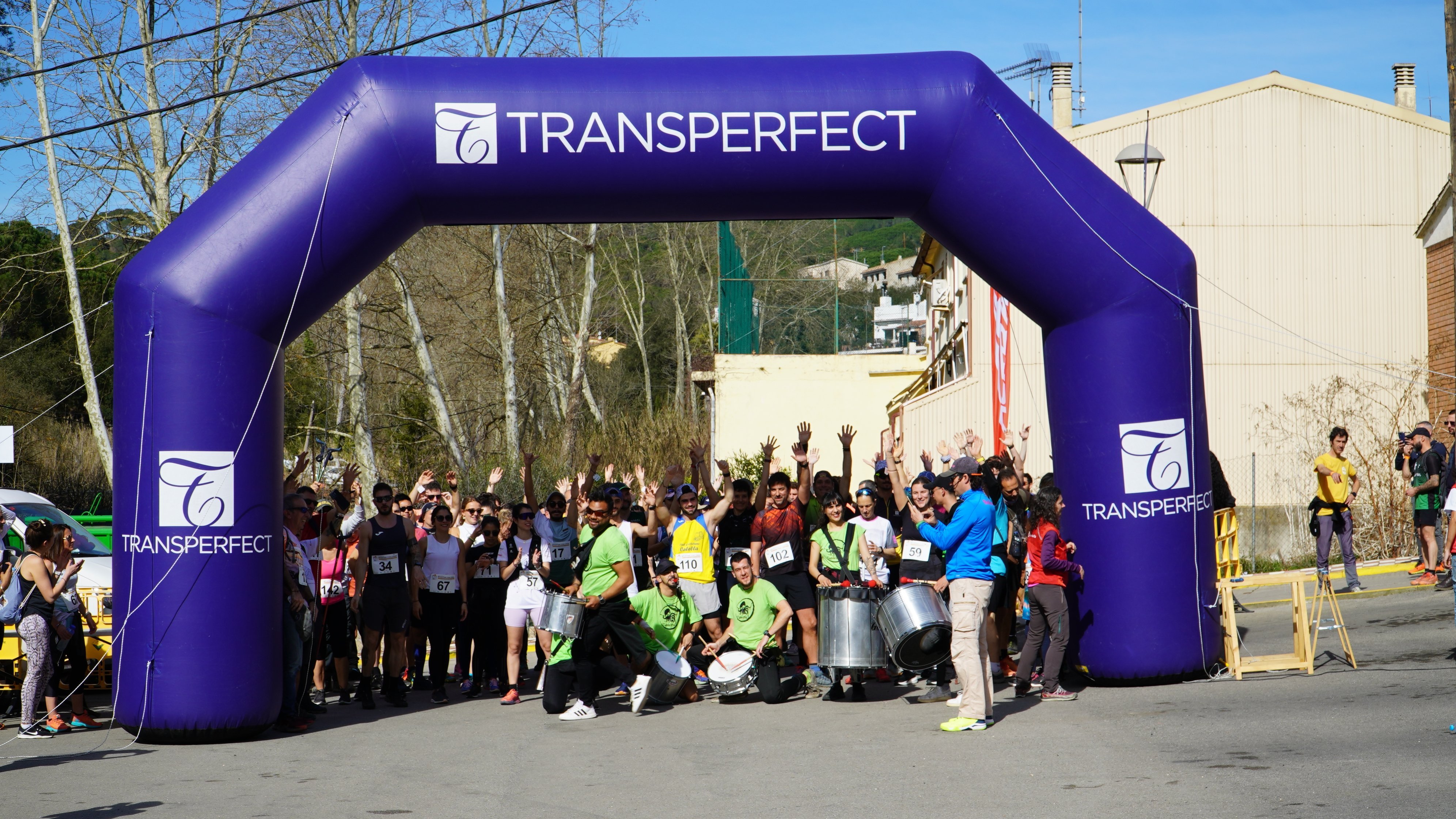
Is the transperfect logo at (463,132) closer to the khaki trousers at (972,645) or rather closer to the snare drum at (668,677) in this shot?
the snare drum at (668,677)

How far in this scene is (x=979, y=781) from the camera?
22.7ft

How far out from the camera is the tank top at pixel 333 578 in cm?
1016

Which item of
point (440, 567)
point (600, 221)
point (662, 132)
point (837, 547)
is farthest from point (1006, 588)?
point (440, 567)

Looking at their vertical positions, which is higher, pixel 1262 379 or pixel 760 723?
pixel 1262 379

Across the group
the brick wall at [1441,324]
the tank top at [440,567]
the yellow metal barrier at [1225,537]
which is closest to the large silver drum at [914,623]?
the tank top at [440,567]

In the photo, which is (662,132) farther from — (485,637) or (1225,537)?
(1225,537)

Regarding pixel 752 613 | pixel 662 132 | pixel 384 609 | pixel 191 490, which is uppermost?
pixel 662 132

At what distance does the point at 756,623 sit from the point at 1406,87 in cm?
1920

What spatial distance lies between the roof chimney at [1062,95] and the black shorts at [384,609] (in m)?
16.5

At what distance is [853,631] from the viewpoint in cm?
960

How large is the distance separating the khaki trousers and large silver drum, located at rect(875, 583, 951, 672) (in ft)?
0.90

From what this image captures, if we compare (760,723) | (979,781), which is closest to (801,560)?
(760,723)

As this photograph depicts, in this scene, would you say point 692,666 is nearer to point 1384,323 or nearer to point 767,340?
point 1384,323

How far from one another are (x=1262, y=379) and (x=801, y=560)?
1217 centimetres
